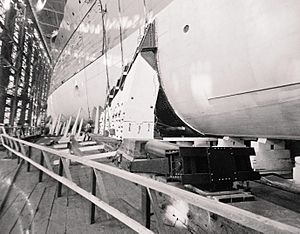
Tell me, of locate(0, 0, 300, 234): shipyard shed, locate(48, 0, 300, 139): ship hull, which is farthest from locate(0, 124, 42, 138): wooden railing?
locate(48, 0, 300, 139): ship hull

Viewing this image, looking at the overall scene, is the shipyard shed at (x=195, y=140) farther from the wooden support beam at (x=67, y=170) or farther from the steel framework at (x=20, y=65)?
the steel framework at (x=20, y=65)

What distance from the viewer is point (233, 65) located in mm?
1881

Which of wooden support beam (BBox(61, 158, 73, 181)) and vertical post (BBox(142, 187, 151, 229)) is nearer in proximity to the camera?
vertical post (BBox(142, 187, 151, 229))

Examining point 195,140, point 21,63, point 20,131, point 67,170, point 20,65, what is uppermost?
point 21,63

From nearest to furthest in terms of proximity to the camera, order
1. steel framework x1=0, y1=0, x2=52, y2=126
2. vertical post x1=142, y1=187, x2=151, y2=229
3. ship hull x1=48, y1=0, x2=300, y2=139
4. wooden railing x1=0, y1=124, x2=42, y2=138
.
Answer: vertical post x1=142, y1=187, x2=151, y2=229
ship hull x1=48, y1=0, x2=300, y2=139
wooden railing x1=0, y1=124, x2=42, y2=138
steel framework x1=0, y1=0, x2=52, y2=126

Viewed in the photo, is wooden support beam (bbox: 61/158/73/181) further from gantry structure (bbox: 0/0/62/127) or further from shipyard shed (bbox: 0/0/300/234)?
gantry structure (bbox: 0/0/62/127)

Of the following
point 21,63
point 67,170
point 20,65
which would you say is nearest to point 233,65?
point 67,170

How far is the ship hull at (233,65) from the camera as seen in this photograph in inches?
62.9

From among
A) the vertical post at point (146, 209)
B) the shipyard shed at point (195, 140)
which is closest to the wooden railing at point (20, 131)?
the shipyard shed at point (195, 140)

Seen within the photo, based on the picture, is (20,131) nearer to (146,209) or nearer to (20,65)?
(20,65)

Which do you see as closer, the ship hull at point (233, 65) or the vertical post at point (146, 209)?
the vertical post at point (146, 209)

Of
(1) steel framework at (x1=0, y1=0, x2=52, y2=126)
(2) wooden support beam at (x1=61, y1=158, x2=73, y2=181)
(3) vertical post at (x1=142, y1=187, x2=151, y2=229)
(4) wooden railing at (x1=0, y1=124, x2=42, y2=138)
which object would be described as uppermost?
(1) steel framework at (x1=0, y1=0, x2=52, y2=126)

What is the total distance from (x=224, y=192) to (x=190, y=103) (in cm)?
111

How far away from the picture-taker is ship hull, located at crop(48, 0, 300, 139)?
1.60 metres
